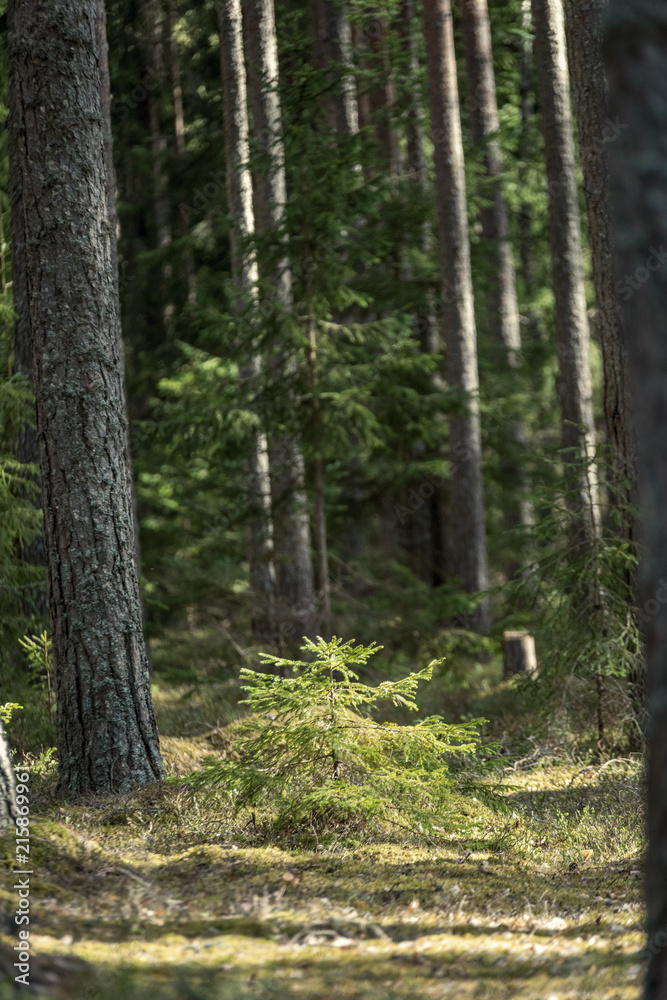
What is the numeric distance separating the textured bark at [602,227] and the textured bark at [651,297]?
5.23 meters

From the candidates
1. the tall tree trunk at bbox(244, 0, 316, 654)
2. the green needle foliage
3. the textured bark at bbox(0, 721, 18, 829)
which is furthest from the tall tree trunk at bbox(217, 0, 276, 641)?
the textured bark at bbox(0, 721, 18, 829)

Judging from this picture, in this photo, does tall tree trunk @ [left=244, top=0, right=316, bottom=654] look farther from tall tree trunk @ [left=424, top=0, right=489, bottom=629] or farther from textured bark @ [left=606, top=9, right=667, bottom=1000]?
textured bark @ [left=606, top=9, right=667, bottom=1000]

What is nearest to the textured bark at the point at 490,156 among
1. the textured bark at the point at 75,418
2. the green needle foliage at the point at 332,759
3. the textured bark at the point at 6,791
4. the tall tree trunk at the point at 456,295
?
the tall tree trunk at the point at 456,295

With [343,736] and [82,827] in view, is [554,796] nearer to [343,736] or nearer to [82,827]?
[343,736]

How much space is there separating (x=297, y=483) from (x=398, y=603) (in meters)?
2.59

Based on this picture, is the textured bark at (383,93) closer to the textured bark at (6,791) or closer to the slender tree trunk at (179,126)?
the slender tree trunk at (179,126)

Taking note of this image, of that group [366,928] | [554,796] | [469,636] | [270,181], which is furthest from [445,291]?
[366,928]

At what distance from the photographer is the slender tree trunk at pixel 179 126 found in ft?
59.1

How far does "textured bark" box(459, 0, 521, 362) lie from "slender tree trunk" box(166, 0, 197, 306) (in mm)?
6449

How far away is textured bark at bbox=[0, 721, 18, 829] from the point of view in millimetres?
→ 4367

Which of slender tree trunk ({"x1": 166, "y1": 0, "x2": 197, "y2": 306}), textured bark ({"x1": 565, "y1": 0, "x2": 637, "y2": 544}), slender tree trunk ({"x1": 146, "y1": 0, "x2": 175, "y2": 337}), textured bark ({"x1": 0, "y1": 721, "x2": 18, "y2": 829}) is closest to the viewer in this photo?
textured bark ({"x1": 0, "y1": 721, "x2": 18, "y2": 829})

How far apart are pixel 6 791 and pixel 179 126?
17522 mm

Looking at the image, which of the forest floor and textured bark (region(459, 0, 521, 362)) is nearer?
the forest floor

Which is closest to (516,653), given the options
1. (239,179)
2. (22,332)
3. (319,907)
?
(319,907)
